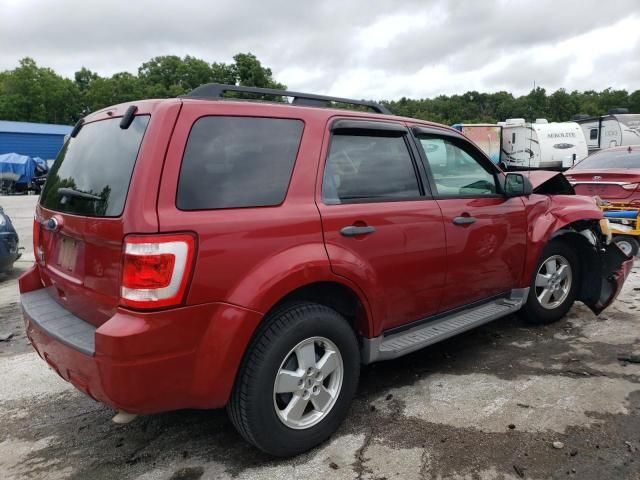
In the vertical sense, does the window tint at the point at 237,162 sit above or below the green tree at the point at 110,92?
below

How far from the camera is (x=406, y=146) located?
340 cm

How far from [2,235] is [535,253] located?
6.39 metres

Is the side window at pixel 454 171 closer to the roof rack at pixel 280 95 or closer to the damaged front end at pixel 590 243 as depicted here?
the roof rack at pixel 280 95

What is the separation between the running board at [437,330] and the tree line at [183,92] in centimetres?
4183

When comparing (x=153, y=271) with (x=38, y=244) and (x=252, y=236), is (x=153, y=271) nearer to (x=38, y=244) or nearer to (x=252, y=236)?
(x=252, y=236)

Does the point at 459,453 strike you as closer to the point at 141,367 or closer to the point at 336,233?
the point at 336,233

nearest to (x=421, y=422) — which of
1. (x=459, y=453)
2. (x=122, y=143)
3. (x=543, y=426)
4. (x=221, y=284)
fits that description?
(x=459, y=453)

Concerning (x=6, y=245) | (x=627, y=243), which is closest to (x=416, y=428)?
(x=627, y=243)

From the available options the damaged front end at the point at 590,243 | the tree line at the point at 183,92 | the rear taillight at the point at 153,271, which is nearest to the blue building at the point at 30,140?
the tree line at the point at 183,92

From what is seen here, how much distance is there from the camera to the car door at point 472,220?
11.5 ft

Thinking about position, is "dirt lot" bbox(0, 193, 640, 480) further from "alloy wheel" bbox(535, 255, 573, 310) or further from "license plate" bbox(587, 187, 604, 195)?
"license plate" bbox(587, 187, 604, 195)

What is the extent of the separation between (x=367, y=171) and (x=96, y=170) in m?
1.54

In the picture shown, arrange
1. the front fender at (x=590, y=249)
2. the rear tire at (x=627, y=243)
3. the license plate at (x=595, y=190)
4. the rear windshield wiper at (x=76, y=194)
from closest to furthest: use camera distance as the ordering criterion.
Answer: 1. the rear windshield wiper at (x=76, y=194)
2. the front fender at (x=590, y=249)
3. the rear tire at (x=627, y=243)
4. the license plate at (x=595, y=190)

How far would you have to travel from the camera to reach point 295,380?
263cm
